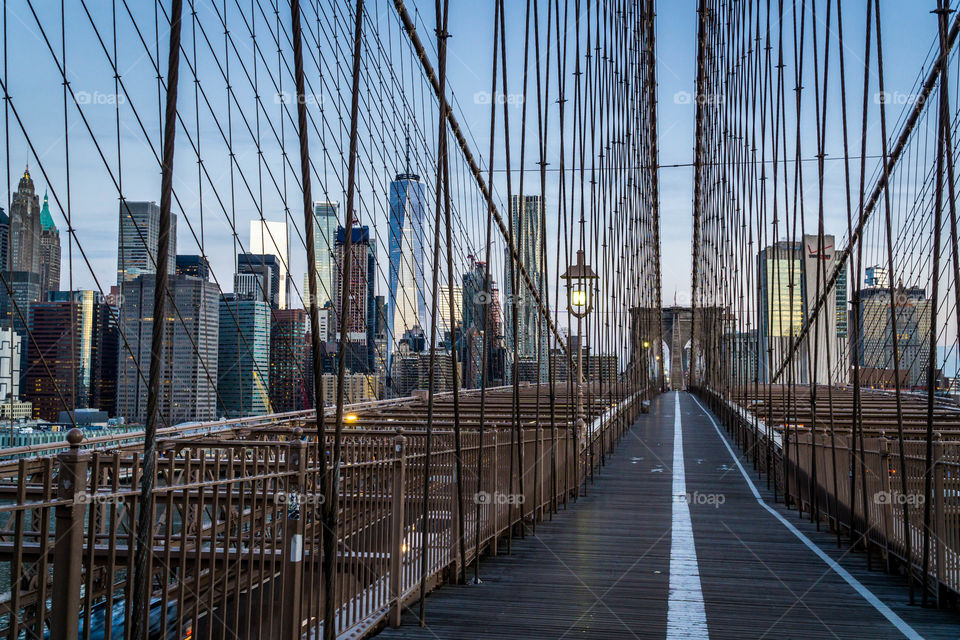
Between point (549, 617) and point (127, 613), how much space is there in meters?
2.66

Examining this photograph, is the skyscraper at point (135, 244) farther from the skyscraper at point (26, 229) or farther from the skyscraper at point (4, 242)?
the skyscraper at point (4, 242)

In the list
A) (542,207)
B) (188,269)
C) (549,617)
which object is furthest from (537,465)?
(188,269)

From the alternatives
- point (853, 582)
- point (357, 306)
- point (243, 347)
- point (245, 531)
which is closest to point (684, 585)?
point (853, 582)

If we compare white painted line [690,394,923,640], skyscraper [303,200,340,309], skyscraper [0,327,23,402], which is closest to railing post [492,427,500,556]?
white painted line [690,394,923,640]

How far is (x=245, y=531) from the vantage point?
4082 millimetres

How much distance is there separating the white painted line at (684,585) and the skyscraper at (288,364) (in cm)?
587

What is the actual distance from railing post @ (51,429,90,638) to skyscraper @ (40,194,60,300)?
728cm

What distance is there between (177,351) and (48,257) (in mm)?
1882

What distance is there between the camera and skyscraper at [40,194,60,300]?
8.89m

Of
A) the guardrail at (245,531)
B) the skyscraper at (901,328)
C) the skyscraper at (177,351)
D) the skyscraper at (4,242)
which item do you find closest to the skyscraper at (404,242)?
the skyscraper at (177,351)

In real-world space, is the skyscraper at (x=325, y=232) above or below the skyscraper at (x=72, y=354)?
above

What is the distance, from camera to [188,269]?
39.3 ft

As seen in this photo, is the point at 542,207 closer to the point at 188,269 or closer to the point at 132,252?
the point at 132,252

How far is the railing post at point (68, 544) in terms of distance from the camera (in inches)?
82.5
